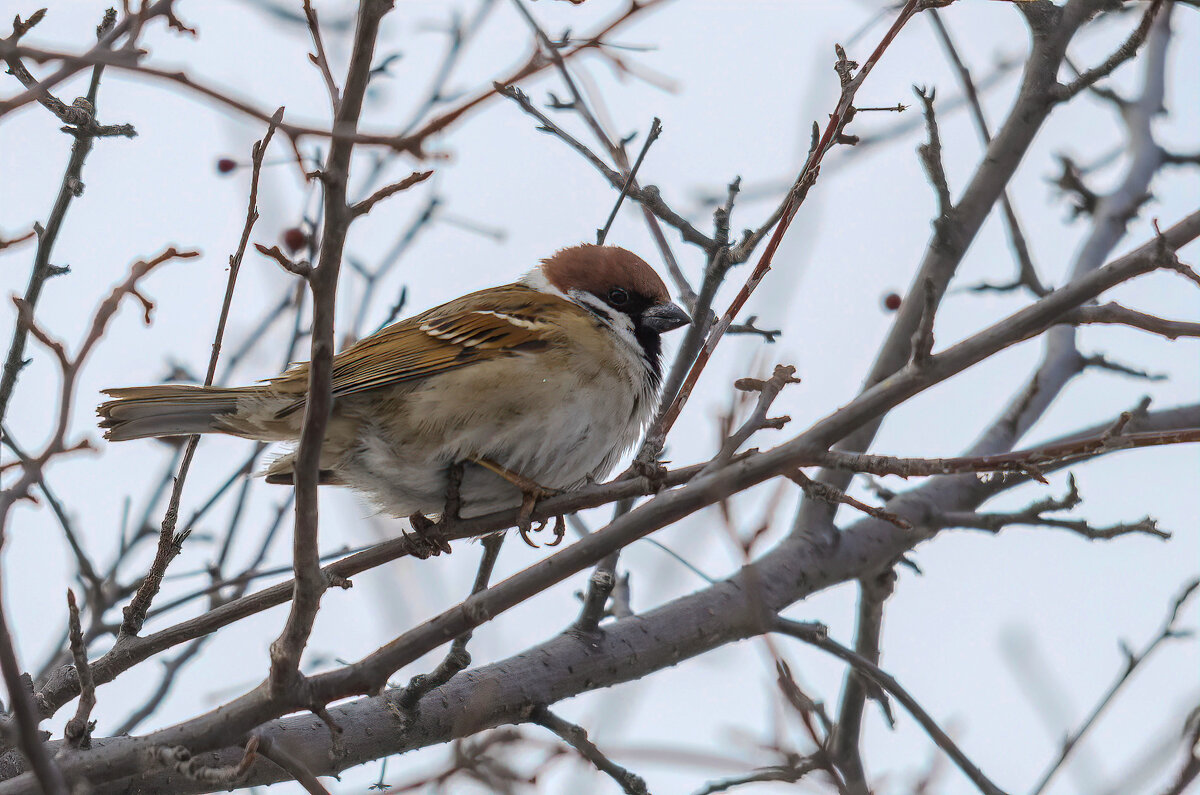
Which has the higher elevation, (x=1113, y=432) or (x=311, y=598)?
(x=311, y=598)

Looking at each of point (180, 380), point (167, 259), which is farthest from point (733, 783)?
point (180, 380)

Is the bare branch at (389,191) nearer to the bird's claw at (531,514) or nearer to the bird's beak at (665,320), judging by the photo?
the bird's claw at (531,514)

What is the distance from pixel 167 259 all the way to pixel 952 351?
1.78 m

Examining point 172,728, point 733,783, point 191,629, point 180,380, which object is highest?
point 180,380

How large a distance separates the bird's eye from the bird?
46cm

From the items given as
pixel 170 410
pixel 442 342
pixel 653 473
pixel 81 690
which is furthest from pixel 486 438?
pixel 81 690

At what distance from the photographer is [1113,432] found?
7.90 feet

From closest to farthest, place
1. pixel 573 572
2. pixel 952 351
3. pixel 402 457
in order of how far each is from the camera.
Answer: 1. pixel 952 351
2. pixel 573 572
3. pixel 402 457

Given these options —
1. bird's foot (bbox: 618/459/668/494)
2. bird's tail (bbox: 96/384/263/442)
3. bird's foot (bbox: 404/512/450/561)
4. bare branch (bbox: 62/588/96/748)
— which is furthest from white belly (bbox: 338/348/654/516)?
bare branch (bbox: 62/588/96/748)

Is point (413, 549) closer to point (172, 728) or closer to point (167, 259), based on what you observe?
point (172, 728)

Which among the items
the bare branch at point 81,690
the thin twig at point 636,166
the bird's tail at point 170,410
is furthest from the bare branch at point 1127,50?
the bare branch at point 81,690

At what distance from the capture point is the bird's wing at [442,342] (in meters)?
4.15

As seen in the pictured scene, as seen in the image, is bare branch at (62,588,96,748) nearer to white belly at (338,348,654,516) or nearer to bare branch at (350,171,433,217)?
bare branch at (350,171,433,217)

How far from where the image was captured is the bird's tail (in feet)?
12.9
